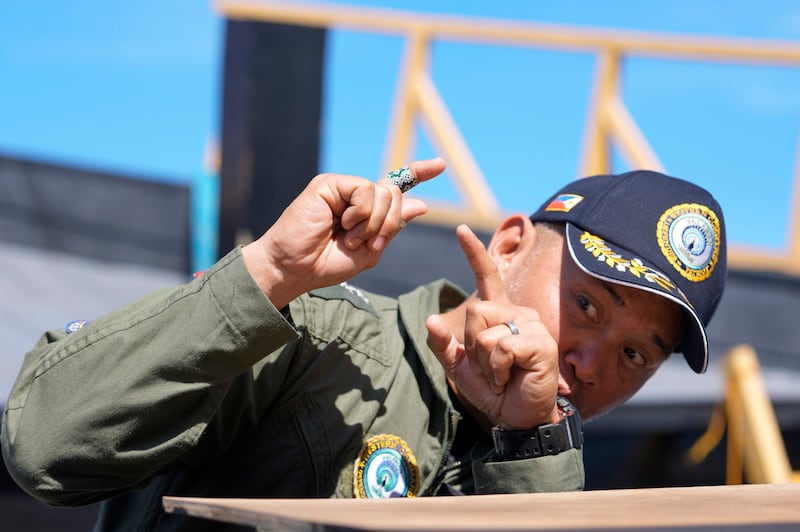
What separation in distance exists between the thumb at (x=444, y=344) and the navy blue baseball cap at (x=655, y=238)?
24 centimetres

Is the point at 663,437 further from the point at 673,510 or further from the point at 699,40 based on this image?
the point at 673,510

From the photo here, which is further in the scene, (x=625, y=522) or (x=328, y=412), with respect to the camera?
(x=328, y=412)

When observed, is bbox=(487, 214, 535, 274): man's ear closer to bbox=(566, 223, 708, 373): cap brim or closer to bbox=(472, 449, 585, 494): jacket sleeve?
bbox=(566, 223, 708, 373): cap brim

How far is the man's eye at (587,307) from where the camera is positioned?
1.24 m

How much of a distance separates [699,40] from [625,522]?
3.01 meters

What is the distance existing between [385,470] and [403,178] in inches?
14.1

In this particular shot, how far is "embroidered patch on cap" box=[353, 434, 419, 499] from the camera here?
42.0 inches

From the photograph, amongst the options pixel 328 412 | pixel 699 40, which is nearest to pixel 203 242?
pixel 699 40

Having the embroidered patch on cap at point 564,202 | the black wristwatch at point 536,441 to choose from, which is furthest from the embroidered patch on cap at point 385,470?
the embroidered patch on cap at point 564,202

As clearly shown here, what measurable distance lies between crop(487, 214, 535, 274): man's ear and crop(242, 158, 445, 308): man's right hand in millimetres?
443

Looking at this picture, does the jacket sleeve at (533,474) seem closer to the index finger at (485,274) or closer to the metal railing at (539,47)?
the index finger at (485,274)

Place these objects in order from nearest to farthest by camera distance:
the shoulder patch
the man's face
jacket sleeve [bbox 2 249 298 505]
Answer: jacket sleeve [bbox 2 249 298 505] < the shoulder patch < the man's face

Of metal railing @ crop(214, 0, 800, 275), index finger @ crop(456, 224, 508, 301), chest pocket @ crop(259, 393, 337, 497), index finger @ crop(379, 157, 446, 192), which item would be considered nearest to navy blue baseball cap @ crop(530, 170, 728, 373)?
index finger @ crop(456, 224, 508, 301)

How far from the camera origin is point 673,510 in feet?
1.97
